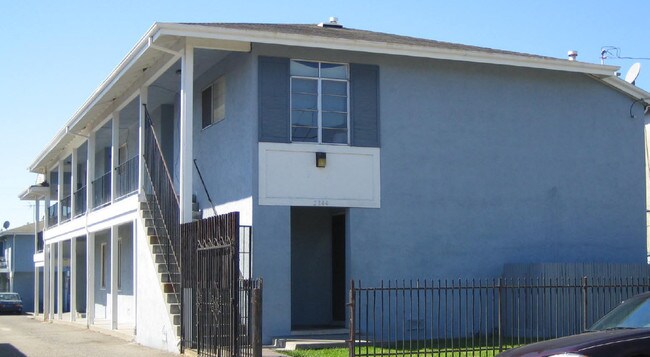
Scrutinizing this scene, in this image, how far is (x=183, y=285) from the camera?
1587cm

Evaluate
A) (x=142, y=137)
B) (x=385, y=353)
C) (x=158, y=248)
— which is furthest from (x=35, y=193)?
(x=385, y=353)

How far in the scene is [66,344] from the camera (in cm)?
2016

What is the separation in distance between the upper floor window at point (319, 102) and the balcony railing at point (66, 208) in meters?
14.9

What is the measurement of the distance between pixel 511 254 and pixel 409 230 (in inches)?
96.6

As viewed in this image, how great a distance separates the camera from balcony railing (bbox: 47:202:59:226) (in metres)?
33.4

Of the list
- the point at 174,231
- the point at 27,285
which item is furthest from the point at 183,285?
the point at 27,285

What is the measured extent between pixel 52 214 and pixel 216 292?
73.2 ft

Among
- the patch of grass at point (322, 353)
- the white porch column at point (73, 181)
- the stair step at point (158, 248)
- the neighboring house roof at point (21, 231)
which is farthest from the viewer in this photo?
the neighboring house roof at point (21, 231)

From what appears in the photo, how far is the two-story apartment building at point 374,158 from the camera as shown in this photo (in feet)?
55.9

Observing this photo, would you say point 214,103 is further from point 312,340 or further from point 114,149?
point 312,340

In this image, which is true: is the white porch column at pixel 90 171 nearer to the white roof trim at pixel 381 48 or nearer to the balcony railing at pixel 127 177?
the balcony railing at pixel 127 177

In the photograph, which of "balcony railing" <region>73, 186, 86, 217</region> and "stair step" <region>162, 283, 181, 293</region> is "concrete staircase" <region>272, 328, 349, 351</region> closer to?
"stair step" <region>162, 283, 181, 293</region>

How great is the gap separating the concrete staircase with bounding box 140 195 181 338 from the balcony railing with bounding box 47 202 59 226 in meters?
14.8

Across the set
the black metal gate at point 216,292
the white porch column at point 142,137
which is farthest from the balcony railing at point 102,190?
the black metal gate at point 216,292
